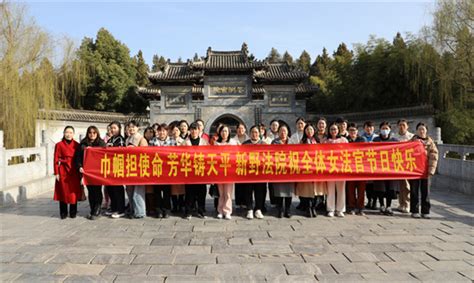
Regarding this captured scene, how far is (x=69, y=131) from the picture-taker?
5.44 m

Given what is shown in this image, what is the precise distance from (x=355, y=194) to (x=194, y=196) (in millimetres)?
2882

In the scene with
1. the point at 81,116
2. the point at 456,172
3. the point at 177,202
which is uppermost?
the point at 81,116

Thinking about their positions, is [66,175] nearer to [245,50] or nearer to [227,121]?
[245,50]

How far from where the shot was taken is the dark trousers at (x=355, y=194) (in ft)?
18.3

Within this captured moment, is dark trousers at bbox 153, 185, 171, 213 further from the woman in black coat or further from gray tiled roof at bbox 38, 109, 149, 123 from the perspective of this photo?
gray tiled roof at bbox 38, 109, 149, 123

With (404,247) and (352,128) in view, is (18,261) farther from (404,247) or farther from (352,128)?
(352,128)

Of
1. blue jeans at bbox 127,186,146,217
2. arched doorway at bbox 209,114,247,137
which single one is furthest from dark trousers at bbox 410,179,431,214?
arched doorway at bbox 209,114,247,137

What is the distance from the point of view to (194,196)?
18.4ft

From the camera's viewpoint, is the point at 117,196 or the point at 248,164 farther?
the point at 117,196

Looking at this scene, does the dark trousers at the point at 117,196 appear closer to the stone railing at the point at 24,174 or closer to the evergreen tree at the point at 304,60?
the stone railing at the point at 24,174

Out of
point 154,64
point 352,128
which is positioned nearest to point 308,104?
point 352,128

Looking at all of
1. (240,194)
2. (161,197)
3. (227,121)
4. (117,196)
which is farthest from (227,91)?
(117,196)

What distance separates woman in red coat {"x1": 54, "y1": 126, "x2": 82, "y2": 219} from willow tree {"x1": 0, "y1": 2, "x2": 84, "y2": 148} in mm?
8259

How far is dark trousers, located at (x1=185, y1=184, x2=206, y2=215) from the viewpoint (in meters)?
5.53
